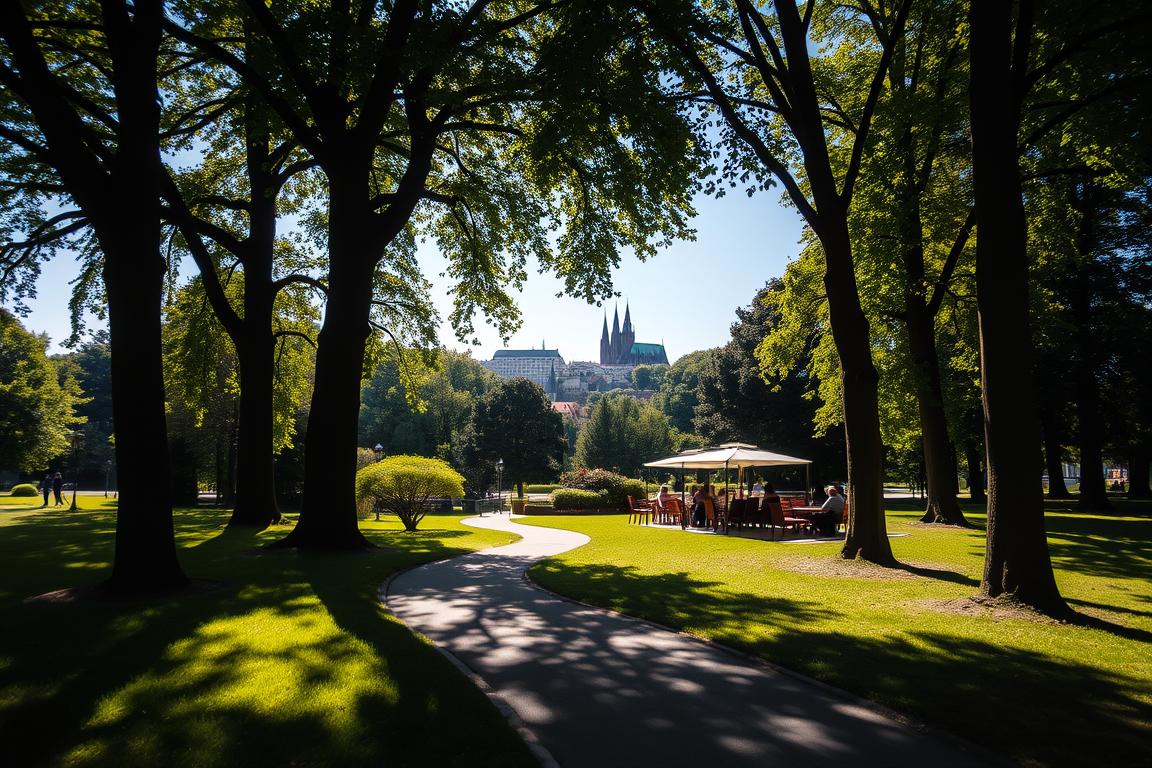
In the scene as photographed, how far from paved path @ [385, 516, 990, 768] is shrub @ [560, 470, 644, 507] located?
2308cm

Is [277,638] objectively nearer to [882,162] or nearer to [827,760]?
[827,760]

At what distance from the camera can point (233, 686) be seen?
197 inches

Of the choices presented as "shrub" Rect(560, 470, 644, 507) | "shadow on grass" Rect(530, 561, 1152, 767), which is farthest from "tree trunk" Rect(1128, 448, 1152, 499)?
"shadow on grass" Rect(530, 561, 1152, 767)

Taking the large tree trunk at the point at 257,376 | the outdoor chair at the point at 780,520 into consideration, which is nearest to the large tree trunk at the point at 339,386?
the large tree trunk at the point at 257,376

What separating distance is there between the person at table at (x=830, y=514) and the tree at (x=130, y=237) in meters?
15.9

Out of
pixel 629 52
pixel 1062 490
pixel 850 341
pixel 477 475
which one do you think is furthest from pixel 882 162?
pixel 477 475

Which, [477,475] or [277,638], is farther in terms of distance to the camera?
[477,475]

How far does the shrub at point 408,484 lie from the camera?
823 inches

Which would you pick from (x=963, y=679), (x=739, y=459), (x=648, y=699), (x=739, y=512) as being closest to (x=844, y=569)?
(x=963, y=679)

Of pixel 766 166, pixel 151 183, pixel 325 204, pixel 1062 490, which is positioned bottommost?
pixel 1062 490

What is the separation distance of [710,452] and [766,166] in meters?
12.5

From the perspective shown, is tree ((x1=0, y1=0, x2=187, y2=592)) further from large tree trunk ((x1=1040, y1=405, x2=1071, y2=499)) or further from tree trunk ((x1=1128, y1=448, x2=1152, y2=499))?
tree trunk ((x1=1128, y1=448, x2=1152, y2=499))

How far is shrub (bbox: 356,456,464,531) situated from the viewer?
20906 mm

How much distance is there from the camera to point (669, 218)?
1761cm
